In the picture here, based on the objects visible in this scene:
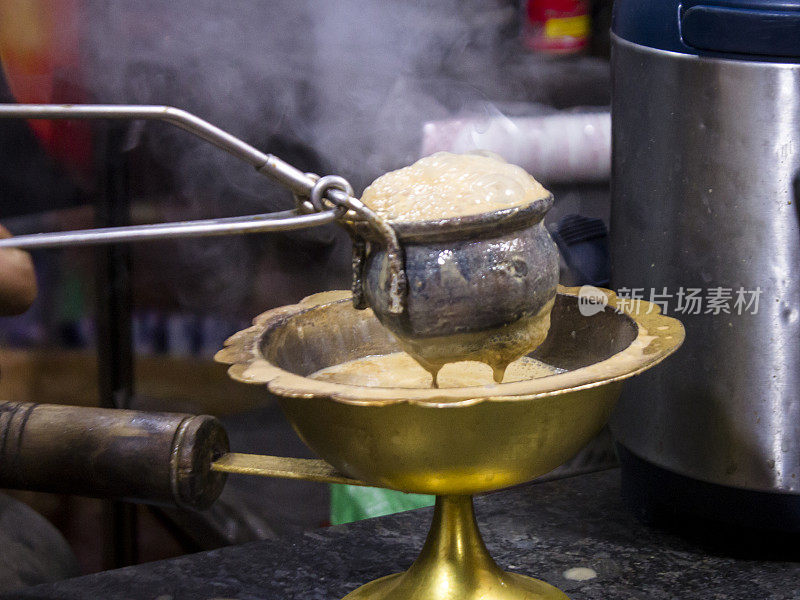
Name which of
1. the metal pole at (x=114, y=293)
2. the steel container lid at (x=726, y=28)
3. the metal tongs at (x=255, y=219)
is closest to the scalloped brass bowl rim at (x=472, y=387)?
the metal tongs at (x=255, y=219)

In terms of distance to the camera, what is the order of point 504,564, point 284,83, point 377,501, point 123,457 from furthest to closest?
point 284,83 → point 377,501 → point 504,564 → point 123,457

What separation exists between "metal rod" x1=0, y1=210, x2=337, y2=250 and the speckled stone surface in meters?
0.47

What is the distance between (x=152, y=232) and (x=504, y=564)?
601 mm

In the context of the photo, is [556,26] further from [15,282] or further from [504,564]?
[504,564]

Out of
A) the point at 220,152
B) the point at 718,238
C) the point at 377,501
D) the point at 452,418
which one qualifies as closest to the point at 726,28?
the point at 718,238

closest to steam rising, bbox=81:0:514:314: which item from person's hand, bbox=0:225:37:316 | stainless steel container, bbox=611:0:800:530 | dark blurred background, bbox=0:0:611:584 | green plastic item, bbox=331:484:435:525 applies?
dark blurred background, bbox=0:0:611:584

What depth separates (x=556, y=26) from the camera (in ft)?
6.84

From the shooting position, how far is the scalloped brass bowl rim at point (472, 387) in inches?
29.5

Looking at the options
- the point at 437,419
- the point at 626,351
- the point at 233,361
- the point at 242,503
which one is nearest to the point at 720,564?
the point at 626,351

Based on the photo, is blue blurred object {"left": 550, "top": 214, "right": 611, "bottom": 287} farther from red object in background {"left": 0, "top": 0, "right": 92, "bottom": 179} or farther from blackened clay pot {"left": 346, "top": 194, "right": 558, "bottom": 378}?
red object in background {"left": 0, "top": 0, "right": 92, "bottom": 179}

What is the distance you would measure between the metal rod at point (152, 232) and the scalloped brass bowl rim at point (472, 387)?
0.44ft

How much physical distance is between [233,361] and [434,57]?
1.35 m

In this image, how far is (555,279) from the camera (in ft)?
2.89

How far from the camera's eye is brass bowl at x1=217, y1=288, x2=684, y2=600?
2.53 feet
